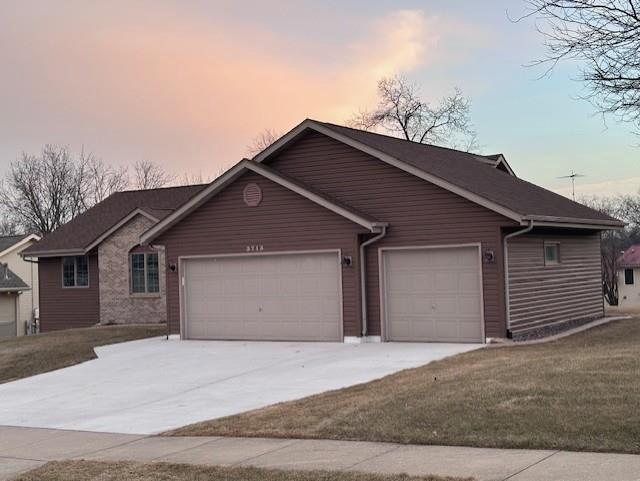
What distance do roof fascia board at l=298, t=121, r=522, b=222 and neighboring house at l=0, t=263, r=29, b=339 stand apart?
24314 mm

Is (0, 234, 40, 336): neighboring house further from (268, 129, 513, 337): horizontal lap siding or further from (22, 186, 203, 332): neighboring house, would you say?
(268, 129, 513, 337): horizontal lap siding

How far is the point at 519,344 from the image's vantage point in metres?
17.1

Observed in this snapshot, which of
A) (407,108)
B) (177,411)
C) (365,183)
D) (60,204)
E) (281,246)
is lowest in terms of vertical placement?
(177,411)

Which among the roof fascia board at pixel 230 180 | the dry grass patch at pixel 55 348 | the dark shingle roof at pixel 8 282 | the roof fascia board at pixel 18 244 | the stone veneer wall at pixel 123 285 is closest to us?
the roof fascia board at pixel 230 180

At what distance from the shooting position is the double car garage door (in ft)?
59.9

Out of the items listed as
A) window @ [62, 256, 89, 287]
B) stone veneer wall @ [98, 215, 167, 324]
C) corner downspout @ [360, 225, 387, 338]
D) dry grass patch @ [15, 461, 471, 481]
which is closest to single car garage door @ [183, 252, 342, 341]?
corner downspout @ [360, 225, 387, 338]

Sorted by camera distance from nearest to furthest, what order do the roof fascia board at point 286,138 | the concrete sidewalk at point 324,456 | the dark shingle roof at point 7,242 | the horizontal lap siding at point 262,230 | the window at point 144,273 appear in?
the concrete sidewalk at point 324,456 → the horizontal lap siding at point 262,230 → the roof fascia board at point 286,138 → the window at point 144,273 → the dark shingle roof at point 7,242

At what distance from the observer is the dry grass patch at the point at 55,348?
64.0ft

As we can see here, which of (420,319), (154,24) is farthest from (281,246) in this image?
(154,24)

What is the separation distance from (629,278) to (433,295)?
1833 inches

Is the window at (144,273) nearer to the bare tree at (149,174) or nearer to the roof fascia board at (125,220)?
the roof fascia board at (125,220)

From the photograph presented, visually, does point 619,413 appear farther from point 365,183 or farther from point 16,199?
point 16,199

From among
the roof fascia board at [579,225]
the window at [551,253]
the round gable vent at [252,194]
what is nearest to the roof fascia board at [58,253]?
the round gable vent at [252,194]

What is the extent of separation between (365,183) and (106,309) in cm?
1370
